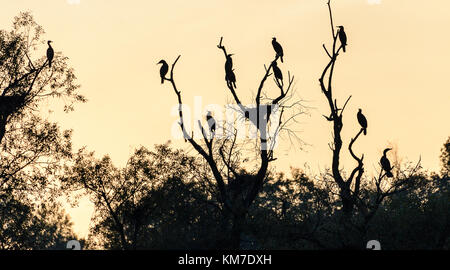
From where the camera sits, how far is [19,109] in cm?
3738

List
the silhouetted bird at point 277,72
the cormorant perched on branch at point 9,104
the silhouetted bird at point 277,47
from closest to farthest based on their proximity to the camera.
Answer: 1. the silhouetted bird at point 277,72
2. the silhouetted bird at point 277,47
3. the cormorant perched on branch at point 9,104

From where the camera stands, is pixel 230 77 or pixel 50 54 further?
pixel 50 54

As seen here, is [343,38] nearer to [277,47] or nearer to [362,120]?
[277,47]

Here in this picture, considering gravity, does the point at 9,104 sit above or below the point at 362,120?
above

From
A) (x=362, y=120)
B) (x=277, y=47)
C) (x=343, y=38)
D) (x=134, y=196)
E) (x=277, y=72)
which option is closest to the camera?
(x=277, y=72)

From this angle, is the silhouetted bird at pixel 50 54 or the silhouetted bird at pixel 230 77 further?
the silhouetted bird at pixel 50 54

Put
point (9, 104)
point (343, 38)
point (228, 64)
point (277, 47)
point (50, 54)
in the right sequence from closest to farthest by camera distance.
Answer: point (228, 64) < point (277, 47) < point (343, 38) < point (9, 104) < point (50, 54)

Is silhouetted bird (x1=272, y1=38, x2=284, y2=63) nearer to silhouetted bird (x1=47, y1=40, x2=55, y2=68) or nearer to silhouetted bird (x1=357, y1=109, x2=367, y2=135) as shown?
silhouetted bird (x1=357, y1=109, x2=367, y2=135)

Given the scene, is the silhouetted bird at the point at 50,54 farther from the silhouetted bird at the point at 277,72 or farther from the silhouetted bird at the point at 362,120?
the silhouetted bird at the point at 362,120

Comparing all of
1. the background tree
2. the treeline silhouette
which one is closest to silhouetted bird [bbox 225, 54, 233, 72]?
the treeline silhouette

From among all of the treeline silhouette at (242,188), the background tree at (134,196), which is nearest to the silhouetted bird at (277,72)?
the treeline silhouette at (242,188)

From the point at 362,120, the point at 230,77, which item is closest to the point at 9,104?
the point at 230,77

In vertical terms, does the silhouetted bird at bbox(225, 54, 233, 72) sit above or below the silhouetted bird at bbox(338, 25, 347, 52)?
below
